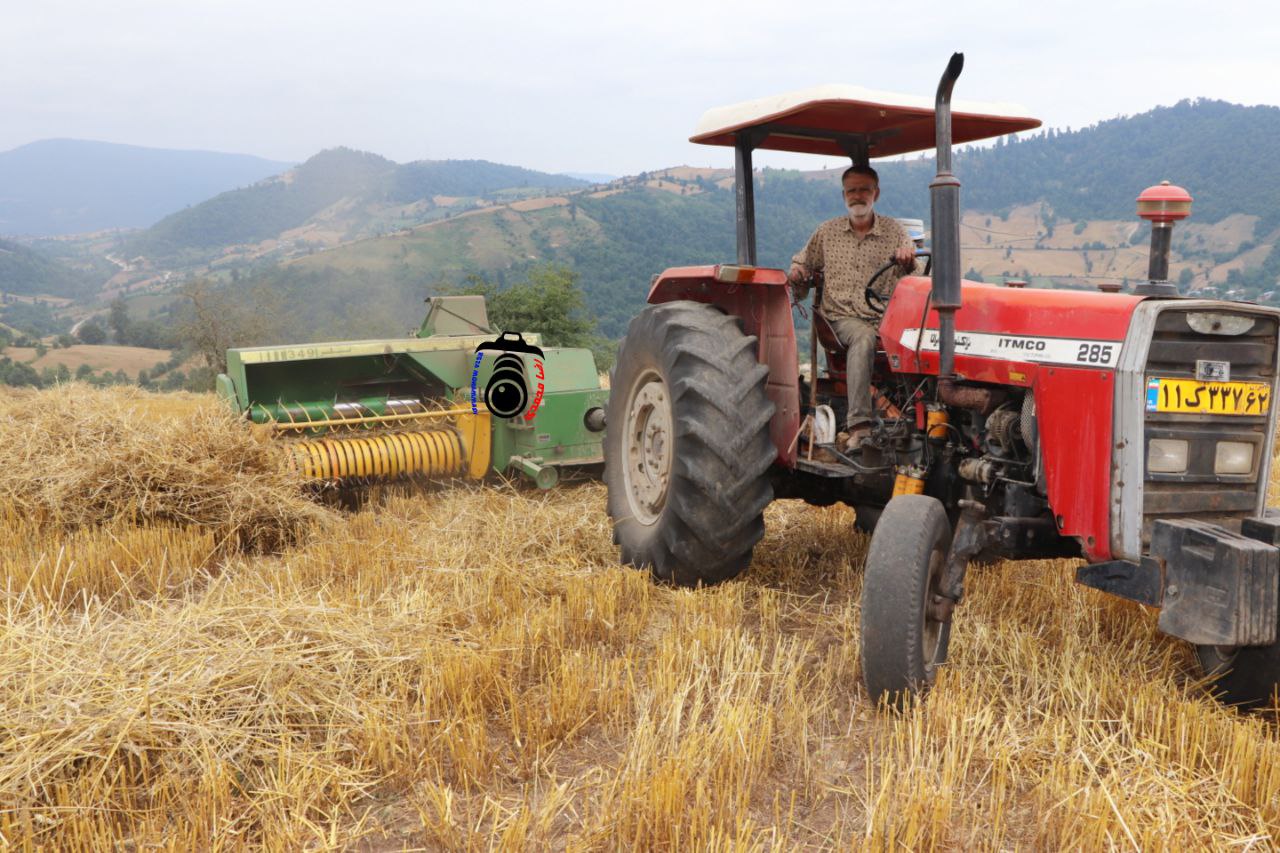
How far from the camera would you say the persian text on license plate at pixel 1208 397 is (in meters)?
2.77

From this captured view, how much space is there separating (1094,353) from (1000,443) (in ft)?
1.56

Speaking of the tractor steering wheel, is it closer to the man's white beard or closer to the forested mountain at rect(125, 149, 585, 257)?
the man's white beard

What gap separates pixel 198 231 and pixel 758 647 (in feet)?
500

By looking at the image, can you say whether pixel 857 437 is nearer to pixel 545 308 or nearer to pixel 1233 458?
pixel 1233 458

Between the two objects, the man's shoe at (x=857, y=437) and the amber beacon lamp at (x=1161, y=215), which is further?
the man's shoe at (x=857, y=437)

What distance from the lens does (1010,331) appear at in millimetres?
3127

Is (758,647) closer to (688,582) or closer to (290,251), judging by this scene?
(688,582)

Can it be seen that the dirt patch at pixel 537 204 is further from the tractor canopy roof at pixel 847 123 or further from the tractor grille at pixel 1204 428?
the tractor grille at pixel 1204 428

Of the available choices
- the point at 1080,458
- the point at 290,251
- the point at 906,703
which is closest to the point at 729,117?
the point at 1080,458

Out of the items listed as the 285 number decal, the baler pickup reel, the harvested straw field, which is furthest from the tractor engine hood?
the baler pickup reel

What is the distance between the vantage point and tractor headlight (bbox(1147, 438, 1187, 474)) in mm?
2779

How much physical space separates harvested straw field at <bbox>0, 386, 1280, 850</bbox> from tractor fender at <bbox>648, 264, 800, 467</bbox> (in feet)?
2.30
